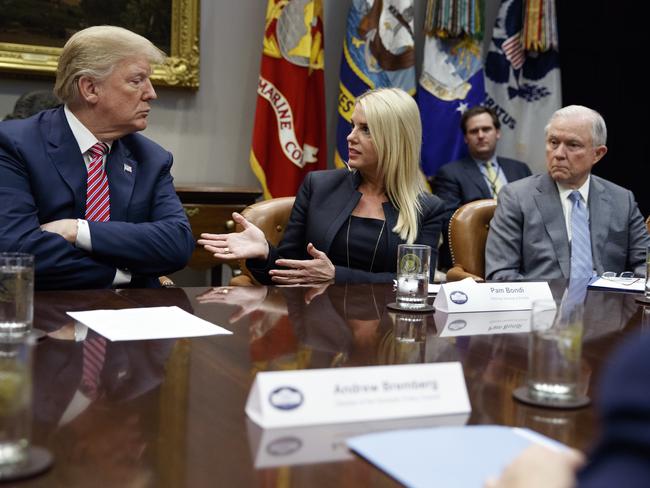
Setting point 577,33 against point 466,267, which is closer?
point 466,267

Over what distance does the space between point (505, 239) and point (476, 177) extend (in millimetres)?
2176

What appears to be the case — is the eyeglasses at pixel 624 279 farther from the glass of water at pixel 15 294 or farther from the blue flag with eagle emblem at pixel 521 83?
the blue flag with eagle emblem at pixel 521 83

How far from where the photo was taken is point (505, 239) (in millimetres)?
3250

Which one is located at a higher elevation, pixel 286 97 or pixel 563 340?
pixel 286 97

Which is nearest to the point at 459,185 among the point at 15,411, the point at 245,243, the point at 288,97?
the point at 288,97

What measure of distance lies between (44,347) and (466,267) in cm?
216

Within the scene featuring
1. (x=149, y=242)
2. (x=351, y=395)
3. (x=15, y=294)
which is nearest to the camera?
(x=351, y=395)

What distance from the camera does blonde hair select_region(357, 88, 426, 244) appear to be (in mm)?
3020

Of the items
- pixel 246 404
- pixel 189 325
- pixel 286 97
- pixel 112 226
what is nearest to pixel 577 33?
pixel 286 97

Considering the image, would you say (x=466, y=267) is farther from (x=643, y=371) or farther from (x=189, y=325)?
(x=643, y=371)

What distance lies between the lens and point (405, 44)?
5.31 m

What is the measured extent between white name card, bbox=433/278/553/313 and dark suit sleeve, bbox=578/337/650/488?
4.92 ft

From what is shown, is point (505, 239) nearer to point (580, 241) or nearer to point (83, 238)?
point (580, 241)

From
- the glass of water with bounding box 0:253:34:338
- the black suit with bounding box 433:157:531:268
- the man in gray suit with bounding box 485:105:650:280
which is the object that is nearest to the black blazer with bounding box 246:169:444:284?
the man in gray suit with bounding box 485:105:650:280
